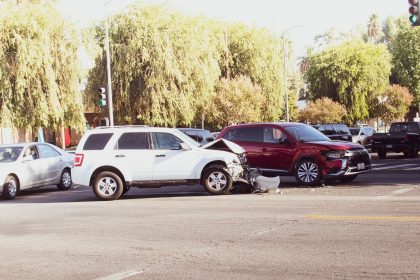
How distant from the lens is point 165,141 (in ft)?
53.0

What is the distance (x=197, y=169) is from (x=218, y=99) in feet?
110

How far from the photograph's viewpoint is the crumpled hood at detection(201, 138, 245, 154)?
16.2 meters

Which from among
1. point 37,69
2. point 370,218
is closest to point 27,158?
point 370,218

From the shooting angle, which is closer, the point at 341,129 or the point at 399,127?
the point at 399,127

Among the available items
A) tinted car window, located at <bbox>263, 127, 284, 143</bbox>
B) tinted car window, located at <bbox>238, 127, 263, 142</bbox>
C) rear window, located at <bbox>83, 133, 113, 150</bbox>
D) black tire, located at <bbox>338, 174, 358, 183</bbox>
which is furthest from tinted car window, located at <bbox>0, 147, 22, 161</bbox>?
black tire, located at <bbox>338, 174, 358, 183</bbox>

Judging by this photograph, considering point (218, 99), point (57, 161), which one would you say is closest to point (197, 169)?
point (57, 161)

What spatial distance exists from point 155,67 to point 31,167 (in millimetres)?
22811

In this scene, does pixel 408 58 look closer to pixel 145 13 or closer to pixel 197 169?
pixel 145 13

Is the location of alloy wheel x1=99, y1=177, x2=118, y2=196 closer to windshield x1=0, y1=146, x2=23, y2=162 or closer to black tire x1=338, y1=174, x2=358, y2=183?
windshield x1=0, y1=146, x2=23, y2=162

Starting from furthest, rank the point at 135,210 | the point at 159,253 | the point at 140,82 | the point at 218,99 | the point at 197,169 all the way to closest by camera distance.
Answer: the point at 218,99
the point at 140,82
the point at 197,169
the point at 135,210
the point at 159,253

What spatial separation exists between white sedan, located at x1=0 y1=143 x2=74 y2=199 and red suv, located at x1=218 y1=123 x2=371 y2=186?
555 cm

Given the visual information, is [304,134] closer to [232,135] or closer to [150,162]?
[232,135]

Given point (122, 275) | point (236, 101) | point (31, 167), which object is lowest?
point (122, 275)

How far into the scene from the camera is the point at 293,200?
13891 millimetres
